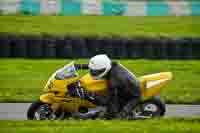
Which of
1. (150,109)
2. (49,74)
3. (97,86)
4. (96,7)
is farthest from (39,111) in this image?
(96,7)

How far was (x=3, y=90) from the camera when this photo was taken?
14734 mm

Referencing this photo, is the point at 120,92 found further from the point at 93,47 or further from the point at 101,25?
the point at 101,25

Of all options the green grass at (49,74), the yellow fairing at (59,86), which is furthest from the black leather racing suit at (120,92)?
Answer: the green grass at (49,74)

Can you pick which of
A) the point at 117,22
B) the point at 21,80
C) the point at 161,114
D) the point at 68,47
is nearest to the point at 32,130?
the point at 161,114

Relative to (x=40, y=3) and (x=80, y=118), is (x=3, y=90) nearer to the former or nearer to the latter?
(x=80, y=118)

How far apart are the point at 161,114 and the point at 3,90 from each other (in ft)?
15.7

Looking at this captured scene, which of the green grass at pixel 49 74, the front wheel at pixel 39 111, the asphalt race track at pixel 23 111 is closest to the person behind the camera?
the front wheel at pixel 39 111

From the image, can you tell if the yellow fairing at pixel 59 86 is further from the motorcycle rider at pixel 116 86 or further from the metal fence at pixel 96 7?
the metal fence at pixel 96 7

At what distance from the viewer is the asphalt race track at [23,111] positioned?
37.0 feet

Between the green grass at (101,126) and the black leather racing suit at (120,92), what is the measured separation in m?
0.77

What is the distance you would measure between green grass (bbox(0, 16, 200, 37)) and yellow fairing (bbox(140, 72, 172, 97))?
13.5 metres

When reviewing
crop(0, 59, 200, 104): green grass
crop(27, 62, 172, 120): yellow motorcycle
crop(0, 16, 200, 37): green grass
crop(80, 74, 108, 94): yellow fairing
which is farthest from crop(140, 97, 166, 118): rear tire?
crop(0, 16, 200, 37): green grass

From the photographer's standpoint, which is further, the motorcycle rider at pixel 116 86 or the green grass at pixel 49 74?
the green grass at pixel 49 74

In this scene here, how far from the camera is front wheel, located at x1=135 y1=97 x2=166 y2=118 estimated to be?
35.4ft
